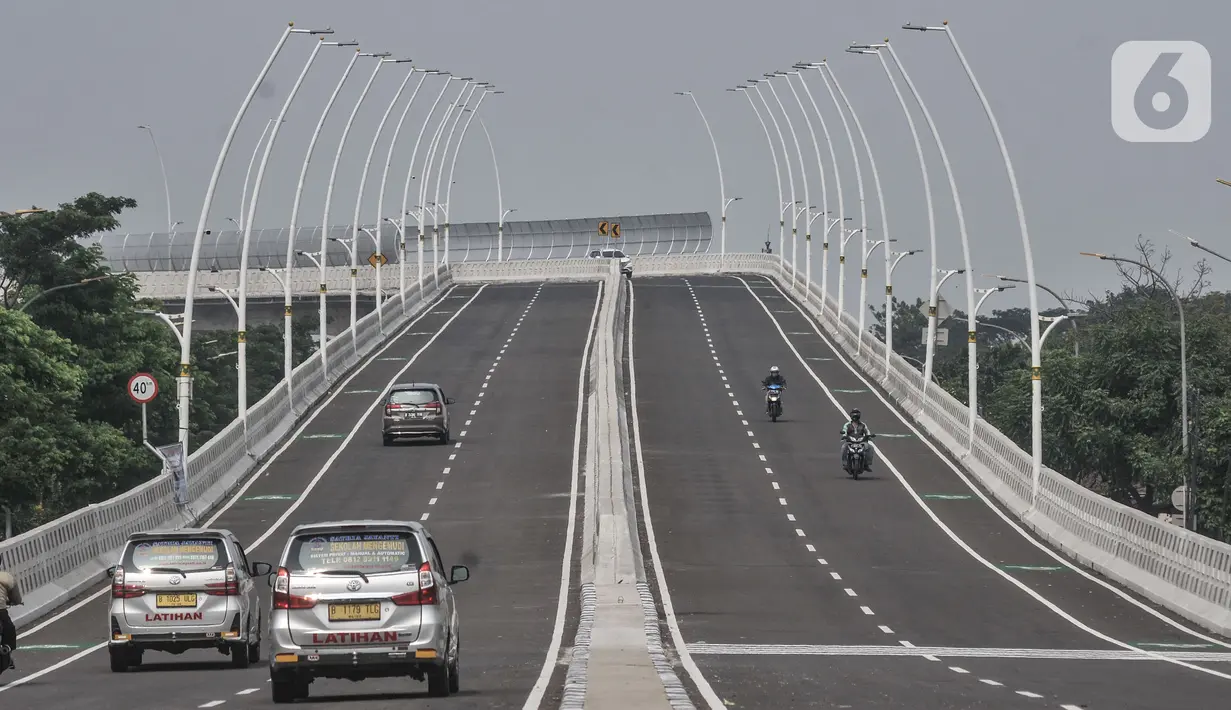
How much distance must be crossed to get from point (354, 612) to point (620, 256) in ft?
415

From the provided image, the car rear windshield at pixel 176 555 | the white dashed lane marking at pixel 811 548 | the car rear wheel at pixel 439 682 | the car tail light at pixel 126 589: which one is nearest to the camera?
the car rear wheel at pixel 439 682

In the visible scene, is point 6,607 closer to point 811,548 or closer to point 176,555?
point 176,555

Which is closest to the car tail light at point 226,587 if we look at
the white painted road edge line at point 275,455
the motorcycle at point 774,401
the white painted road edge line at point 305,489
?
the white painted road edge line at point 305,489

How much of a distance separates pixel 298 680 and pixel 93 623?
1250 centimetres

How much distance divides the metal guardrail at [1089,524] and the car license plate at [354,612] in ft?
52.0

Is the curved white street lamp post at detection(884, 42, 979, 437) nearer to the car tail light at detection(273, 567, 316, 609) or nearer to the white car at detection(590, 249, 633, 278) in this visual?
the car tail light at detection(273, 567, 316, 609)

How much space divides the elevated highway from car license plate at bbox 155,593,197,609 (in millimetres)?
823

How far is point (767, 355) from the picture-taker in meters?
84.0

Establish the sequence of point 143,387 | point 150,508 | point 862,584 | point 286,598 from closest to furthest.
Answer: point 286,598 < point 862,584 < point 150,508 < point 143,387

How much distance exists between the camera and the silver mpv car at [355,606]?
17859 millimetres

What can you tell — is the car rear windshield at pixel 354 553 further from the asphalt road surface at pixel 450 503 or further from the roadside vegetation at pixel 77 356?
Result: the roadside vegetation at pixel 77 356

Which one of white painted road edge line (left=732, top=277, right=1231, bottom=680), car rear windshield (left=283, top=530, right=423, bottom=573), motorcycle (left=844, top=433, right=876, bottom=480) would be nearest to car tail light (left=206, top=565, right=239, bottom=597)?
car rear windshield (left=283, top=530, right=423, bottom=573)

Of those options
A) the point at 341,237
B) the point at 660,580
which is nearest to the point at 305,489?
the point at 660,580

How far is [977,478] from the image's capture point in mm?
52594
